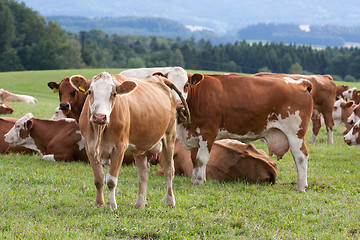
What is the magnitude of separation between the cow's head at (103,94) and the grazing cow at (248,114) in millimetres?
3421

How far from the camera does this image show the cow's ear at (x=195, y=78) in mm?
9508

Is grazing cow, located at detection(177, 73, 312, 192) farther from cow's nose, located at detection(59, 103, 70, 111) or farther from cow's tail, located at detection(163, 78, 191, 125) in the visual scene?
cow's nose, located at detection(59, 103, 70, 111)

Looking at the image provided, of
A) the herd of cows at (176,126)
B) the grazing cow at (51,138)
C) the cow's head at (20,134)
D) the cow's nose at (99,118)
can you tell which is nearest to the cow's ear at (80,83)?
the herd of cows at (176,126)

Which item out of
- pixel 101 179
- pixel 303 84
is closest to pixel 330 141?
pixel 303 84

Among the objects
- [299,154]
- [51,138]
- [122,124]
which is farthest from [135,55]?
[122,124]

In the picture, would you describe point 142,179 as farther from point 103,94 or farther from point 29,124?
point 29,124

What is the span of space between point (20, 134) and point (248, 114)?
5.53 meters

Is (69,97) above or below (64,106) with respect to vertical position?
above

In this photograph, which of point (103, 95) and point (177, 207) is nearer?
point (103, 95)

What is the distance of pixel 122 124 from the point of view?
6.34m

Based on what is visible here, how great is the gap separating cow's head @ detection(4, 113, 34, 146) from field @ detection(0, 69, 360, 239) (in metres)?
0.66

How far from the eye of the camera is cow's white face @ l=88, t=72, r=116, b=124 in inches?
228

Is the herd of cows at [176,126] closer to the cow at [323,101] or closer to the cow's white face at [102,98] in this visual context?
the cow's white face at [102,98]

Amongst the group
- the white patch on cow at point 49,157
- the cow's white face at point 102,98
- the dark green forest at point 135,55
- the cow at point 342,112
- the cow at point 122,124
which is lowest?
the dark green forest at point 135,55
